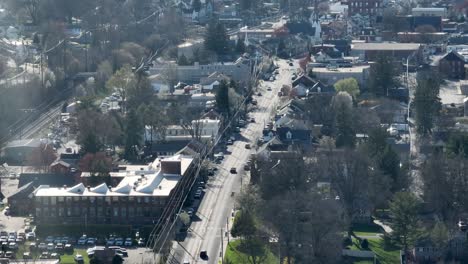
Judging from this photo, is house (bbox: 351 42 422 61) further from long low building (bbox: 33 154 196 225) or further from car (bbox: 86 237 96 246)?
car (bbox: 86 237 96 246)

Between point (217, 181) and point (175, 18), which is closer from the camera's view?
point (217, 181)

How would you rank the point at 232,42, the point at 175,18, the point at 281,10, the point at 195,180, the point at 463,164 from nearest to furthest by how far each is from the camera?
the point at 463,164
the point at 195,180
the point at 232,42
the point at 175,18
the point at 281,10

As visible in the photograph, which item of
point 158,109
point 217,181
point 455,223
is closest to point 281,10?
point 158,109

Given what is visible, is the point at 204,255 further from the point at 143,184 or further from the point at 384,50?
the point at 384,50

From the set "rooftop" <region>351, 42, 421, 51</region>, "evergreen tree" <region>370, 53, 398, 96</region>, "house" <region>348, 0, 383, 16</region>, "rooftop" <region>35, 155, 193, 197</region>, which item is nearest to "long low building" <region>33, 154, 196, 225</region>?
"rooftop" <region>35, 155, 193, 197</region>

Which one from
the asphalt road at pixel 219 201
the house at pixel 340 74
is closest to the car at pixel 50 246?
the asphalt road at pixel 219 201

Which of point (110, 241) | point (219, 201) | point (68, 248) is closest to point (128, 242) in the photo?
point (110, 241)

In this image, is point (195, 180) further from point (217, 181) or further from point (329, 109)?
point (329, 109)
